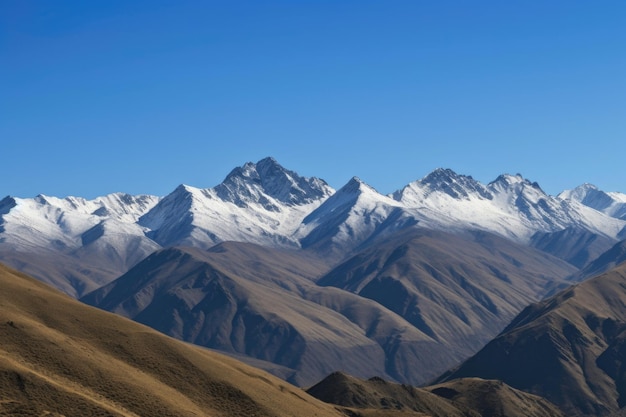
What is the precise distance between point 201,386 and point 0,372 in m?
44.6

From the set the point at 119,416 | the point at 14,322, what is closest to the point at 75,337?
the point at 14,322

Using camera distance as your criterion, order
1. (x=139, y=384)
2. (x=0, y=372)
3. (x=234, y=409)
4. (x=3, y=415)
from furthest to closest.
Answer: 1. (x=234, y=409)
2. (x=139, y=384)
3. (x=0, y=372)
4. (x=3, y=415)

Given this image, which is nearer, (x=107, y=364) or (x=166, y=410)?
(x=166, y=410)

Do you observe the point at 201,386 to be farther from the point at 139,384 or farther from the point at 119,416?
the point at 119,416

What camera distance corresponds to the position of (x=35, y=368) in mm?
177000

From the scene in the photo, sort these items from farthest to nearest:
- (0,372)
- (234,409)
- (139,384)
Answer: (234,409)
(139,384)
(0,372)

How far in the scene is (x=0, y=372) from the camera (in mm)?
167250

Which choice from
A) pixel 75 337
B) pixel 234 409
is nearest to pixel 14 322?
pixel 75 337

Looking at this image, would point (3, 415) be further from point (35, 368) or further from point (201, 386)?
point (201, 386)

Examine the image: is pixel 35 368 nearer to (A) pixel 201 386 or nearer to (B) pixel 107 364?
(B) pixel 107 364

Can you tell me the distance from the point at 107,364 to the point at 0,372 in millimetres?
25109

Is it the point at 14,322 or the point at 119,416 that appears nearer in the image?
the point at 119,416

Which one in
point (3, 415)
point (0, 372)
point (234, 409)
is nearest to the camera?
point (3, 415)

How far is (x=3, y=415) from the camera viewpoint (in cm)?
15662
